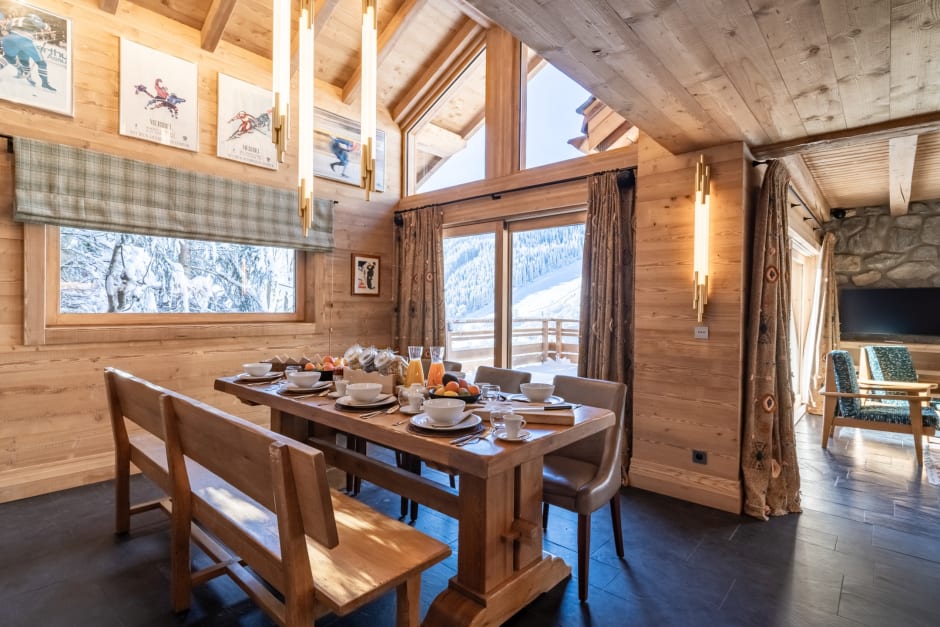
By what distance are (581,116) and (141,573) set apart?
13.5ft

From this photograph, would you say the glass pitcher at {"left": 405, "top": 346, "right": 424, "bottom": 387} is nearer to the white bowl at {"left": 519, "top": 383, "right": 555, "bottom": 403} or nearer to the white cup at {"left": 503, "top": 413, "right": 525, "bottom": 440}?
the white bowl at {"left": 519, "top": 383, "right": 555, "bottom": 403}

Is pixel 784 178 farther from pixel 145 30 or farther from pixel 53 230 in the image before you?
pixel 53 230

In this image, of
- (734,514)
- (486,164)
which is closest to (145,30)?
(486,164)

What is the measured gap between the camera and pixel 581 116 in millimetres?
3873

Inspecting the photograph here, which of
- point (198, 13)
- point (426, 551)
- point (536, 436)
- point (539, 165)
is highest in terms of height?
point (198, 13)

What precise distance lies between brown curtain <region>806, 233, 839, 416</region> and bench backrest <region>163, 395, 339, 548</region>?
6169mm

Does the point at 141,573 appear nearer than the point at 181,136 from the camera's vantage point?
Yes

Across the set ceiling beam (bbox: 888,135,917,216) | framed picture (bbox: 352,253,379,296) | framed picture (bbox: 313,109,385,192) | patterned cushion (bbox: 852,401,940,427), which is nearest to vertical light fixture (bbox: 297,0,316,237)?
framed picture (bbox: 313,109,385,192)

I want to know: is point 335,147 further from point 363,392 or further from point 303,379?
point 363,392

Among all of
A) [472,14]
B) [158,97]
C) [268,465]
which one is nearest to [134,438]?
[268,465]

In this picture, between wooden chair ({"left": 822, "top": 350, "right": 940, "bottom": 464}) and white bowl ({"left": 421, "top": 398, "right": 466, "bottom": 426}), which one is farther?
wooden chair ({"left": 822, "top": 350, "right": 940, "bottom": 464})

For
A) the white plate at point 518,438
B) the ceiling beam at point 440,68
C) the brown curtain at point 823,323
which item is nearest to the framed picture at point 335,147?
the ceiling beam at point 440,68

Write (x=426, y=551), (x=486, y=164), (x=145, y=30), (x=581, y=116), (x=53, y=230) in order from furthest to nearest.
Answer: (x=486, y=164) → (x=581, y=116) → (x=145, y=30) → (x=53, y=230) → (x=426, y=551)

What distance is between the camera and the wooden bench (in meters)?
1.23
